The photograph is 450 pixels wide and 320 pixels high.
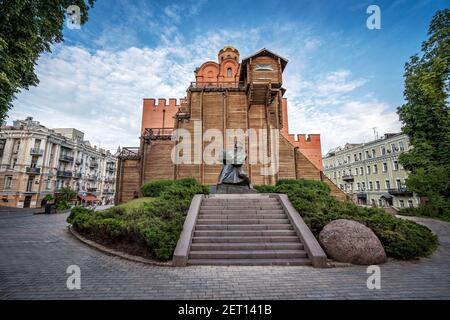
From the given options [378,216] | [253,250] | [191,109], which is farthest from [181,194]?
[191,109]

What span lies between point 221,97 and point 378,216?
1686 centimetres

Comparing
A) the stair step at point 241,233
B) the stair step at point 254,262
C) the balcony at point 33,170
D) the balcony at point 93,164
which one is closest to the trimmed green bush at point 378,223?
the stair step at point 241,233

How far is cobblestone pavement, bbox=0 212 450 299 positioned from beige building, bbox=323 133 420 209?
25.5 meters

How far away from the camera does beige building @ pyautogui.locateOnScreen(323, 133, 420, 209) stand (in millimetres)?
31203

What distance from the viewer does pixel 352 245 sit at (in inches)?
236

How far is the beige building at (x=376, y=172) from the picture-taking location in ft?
102

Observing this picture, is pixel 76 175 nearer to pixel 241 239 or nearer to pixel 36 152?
pixel 36 152

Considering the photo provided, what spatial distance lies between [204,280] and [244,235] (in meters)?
2.74

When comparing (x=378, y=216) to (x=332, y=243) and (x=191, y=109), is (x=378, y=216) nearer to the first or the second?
(x=332, y=243)

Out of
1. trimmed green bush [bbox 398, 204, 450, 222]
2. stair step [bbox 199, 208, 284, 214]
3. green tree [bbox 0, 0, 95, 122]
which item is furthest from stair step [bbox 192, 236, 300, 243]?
trimmed green bush [bbox 398, 204, 450, 222]

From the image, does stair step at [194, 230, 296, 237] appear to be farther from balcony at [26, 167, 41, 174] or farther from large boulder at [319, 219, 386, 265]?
balcony at [26, 167, 41, 174]

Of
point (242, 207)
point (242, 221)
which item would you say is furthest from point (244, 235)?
point (242, 207)

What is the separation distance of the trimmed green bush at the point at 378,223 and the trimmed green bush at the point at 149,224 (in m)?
4.92
